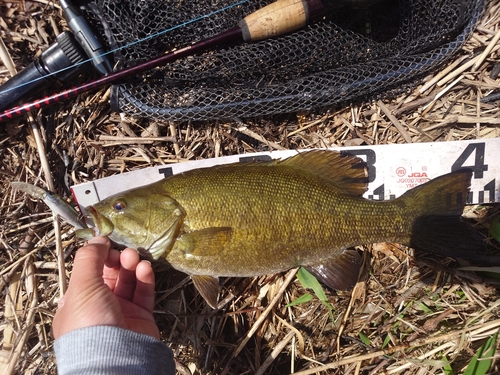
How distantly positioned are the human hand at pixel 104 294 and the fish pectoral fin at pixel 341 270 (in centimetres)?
116

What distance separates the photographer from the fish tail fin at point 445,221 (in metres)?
2.45

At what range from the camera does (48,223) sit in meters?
3.04

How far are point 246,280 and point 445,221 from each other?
146 cm

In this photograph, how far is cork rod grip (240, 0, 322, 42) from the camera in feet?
8.87

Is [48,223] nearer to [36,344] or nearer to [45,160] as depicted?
[45,160]

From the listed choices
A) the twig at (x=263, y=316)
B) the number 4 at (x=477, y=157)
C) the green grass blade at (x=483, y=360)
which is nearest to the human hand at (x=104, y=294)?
the twig at (x=263, y=316)

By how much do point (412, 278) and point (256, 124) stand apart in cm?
169

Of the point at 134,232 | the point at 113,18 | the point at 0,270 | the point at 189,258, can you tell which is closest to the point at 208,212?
the point at 189,258

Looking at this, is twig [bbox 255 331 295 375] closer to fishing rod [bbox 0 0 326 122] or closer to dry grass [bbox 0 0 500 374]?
dry grass [bbox 0 0 500 374]

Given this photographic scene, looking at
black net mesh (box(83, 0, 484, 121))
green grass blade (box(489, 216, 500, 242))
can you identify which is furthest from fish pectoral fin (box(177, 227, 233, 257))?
green grass blade (box(489, 216, 500, 242))

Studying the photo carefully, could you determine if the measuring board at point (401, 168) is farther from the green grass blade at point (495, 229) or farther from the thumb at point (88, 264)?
the thumb at point (88, 264)

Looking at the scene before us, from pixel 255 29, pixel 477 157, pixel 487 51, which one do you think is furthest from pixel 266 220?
pixel 487 51

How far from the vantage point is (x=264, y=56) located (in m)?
2.78

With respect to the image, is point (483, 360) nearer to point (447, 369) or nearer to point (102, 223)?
point (447, 369)
